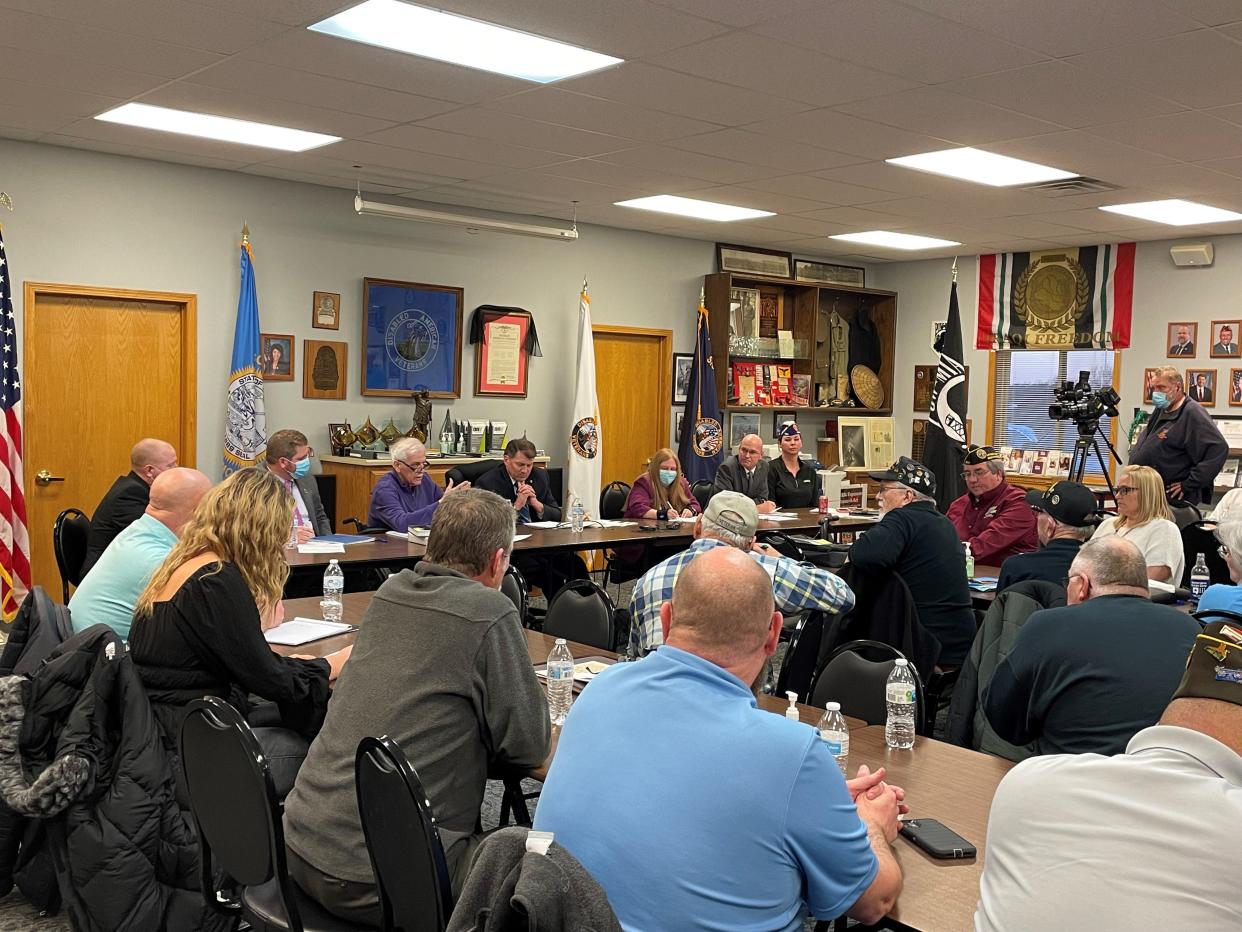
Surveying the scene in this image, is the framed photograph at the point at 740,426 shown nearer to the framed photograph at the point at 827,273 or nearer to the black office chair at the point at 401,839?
the framed photograph at the point at 827,273

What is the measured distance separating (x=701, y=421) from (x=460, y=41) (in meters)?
5.83

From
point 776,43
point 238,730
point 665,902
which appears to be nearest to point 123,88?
point 776,43

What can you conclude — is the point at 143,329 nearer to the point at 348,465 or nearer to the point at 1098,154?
the point at 348,465

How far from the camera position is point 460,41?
4.74 metres

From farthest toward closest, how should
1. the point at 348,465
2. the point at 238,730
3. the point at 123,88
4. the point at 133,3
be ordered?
the point at 348,465
the point at 123,88
the point at 133,3
the point at 238,730

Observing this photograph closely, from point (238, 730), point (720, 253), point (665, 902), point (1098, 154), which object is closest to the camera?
point (665, 902)

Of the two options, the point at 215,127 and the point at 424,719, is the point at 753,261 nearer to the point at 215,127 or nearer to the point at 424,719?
the point at 215,127

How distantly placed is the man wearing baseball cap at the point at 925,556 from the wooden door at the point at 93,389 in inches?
195

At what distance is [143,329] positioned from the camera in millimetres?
7629

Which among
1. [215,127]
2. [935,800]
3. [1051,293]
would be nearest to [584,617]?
[935,800]

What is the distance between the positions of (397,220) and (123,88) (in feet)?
10.4

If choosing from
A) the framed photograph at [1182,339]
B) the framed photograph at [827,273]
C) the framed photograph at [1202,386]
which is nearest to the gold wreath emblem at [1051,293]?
the framed photograph at [1182,339]

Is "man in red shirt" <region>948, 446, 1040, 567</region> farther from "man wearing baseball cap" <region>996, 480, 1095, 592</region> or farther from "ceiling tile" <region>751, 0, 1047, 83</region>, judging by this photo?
"ceiling tile" <region>751, 0, 1047, 83</region>

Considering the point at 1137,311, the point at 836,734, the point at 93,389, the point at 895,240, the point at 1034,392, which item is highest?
the point at 895,240
